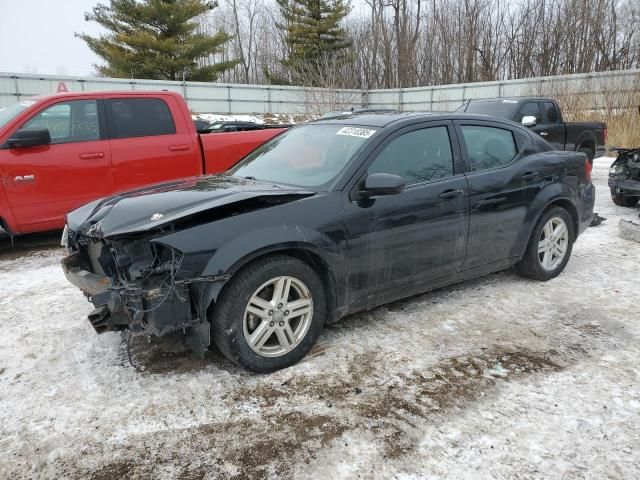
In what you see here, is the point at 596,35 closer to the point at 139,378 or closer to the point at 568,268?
the point at 568,268

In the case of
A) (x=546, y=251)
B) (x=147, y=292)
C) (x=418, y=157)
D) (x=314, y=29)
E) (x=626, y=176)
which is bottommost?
(x=546, y=251)

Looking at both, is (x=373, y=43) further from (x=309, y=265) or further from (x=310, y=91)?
(x=309, y=265)

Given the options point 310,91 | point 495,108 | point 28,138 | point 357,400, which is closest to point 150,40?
point 310,91

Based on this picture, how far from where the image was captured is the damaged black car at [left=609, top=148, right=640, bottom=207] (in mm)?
7840

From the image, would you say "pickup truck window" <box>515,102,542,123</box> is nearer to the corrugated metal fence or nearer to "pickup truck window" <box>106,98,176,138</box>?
"pickup truck window" <box>106,98,176,138</box>

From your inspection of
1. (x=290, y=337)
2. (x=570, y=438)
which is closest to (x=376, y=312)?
(x=290, y=337)

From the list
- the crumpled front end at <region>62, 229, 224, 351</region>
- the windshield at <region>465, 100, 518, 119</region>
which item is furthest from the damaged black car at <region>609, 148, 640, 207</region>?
the crumpled front end at <region>62, 229, 224, 351</region>

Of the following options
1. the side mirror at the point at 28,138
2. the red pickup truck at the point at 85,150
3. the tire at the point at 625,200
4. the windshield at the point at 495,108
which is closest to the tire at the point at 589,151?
the windshield at the point at 495,108

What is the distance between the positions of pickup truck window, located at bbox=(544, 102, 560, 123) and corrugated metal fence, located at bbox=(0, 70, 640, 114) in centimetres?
721

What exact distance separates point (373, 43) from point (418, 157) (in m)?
40.4

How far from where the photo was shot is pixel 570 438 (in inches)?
98.8

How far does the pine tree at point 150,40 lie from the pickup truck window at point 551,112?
2232 cm

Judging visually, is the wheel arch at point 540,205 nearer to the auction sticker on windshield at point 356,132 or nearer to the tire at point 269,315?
the auction sticker on windshield at point 356,132

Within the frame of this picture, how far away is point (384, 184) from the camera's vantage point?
10.9 feet
